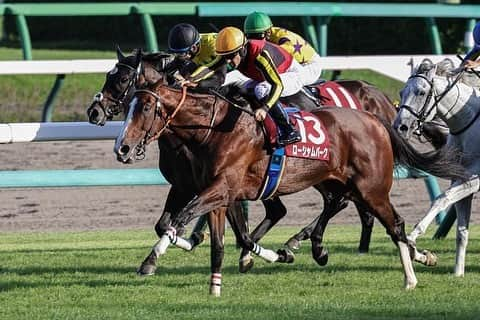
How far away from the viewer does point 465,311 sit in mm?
7633

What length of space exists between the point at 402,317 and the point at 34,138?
4.29 meters

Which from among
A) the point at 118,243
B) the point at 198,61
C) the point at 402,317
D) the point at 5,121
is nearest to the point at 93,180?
the point at 118,243

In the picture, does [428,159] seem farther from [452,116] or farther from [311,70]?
[311,70]

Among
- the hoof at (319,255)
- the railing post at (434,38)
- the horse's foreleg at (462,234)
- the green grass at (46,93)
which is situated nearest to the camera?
the horse's foreleg at (462,234)

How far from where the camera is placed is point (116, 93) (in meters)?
9.73

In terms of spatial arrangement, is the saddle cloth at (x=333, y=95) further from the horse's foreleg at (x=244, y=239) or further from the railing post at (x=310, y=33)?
the railing post at (x=310, y=33)

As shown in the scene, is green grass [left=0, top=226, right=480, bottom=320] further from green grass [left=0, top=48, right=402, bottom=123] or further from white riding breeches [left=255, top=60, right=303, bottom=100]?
green grass [left=0, top=48, right=402, bottom=123]

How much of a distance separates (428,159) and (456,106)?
1.81ft

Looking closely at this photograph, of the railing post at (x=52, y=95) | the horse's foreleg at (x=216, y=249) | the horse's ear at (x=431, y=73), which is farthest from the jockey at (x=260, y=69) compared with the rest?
the railing post at (x=52, y=95)

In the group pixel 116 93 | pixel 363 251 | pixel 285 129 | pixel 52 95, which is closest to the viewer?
pixel 285 129

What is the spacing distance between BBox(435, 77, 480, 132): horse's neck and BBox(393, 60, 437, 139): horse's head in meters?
0.08

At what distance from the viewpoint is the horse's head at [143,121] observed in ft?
26.2

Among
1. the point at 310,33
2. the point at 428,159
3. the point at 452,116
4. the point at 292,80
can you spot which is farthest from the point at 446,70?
the point at 310,33

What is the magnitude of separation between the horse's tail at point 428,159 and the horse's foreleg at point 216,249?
1.45m
